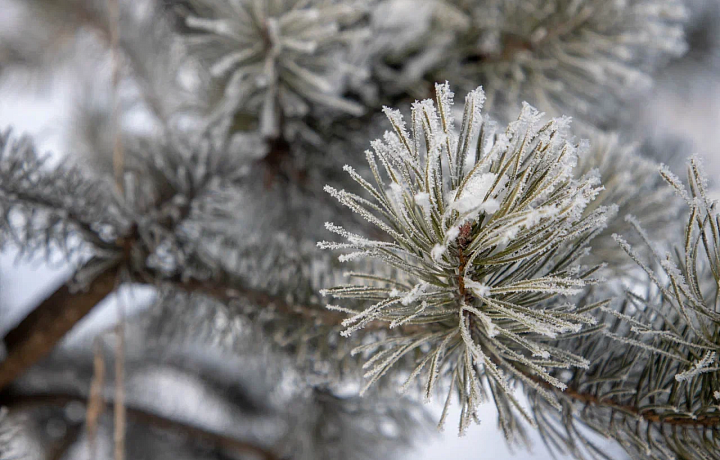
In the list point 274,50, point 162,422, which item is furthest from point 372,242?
point 162,422

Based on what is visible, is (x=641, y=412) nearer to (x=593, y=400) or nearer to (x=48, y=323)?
(x=593, y=400)

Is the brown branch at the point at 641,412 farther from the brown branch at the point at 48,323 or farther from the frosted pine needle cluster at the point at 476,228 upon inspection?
the brown branch at the point at 48,323

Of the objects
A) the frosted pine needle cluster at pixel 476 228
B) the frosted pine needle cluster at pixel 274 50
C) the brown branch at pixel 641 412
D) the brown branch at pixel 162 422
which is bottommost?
the brown branch at pixel 641 412

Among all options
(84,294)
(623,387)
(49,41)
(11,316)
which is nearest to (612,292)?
(623,387)

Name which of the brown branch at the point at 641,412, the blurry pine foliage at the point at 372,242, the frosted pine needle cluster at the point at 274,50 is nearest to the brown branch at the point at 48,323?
the blurry pine foliage at the point at 372,242

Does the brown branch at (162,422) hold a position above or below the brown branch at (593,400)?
above

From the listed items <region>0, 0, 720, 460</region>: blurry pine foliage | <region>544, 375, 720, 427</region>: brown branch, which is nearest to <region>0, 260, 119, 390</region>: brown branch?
<region>0, 0, 720, 460</region>: blurry pine foliage

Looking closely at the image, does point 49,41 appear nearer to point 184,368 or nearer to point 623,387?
point 184,368
